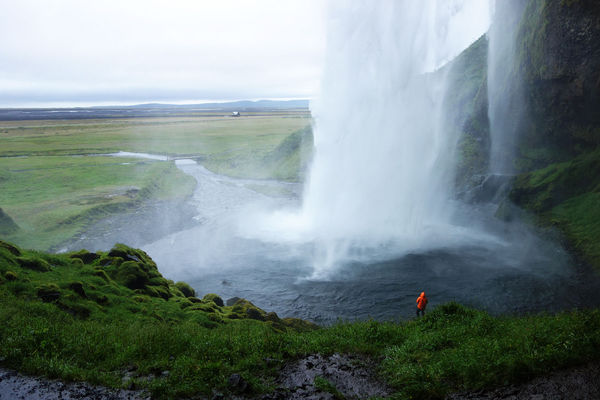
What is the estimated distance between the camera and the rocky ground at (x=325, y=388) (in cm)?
1001

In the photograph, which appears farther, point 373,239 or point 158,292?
point 373,239

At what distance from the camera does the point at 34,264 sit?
721 inches

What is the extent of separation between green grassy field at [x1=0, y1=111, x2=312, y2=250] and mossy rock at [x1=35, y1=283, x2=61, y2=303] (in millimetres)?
21226

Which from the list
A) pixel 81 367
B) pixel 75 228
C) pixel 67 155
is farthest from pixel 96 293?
pixel 67 155

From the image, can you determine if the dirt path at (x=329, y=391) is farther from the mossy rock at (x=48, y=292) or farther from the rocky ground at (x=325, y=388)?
the mossy rock at (x=48, y=292)

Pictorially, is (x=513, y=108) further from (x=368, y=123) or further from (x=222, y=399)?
(x=222, y=399)

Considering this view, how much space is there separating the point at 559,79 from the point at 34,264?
46669mm

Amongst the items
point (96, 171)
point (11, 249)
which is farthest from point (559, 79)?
point (96, 171)

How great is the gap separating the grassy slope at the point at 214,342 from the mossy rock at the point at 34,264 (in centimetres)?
5

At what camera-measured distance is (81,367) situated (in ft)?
37.6

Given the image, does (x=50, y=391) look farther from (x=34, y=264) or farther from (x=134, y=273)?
(x=134, y=273)

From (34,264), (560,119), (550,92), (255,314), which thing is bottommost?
(255,314)

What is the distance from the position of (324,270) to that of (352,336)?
541 inches

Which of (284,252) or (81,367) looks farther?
(284,252)
